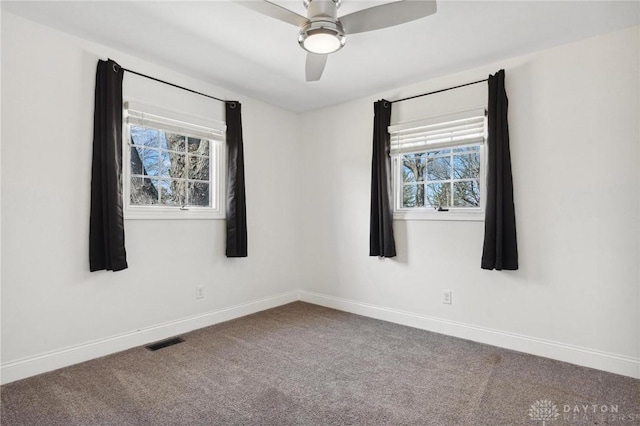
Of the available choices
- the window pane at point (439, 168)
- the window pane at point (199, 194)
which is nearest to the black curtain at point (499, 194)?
the window pane at point (439, 168)

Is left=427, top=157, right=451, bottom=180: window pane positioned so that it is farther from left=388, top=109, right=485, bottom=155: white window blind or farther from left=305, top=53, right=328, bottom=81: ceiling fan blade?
left=305, top=53, right=328, bottom=81: ceiling fan blade

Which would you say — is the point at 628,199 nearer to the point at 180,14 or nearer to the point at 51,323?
the point at 180,14

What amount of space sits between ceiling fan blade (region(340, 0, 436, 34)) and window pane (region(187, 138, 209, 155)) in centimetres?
201

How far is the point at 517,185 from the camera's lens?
295 cm

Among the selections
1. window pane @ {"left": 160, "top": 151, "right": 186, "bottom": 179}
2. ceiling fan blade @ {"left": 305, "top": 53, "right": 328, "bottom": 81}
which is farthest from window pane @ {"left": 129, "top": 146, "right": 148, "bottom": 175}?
ceiling fan blade @ {"left": 305, "top": 53, "right": 328, "bottom": 81}

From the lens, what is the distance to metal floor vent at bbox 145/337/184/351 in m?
2.95

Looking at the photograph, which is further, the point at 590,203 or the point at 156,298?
the point at 156,298

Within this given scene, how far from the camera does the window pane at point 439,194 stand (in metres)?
3.45

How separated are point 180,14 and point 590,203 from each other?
10.5 ft

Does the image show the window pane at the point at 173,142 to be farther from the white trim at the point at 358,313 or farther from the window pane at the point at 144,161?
the white trim at the point at 358,313

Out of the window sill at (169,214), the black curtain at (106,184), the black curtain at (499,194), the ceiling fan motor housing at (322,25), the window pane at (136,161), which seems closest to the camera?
the ceiling fan motor housing at (322,25)

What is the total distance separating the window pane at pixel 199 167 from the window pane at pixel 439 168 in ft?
7.48

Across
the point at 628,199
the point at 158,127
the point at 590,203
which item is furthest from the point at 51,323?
the point at 628,199

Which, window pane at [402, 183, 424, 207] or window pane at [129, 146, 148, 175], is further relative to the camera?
window pane at [402, 183, 424, 207]
